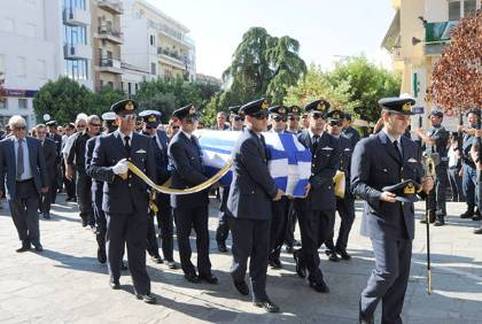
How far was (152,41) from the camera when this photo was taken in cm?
7962

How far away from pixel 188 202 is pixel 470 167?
5.99 meters

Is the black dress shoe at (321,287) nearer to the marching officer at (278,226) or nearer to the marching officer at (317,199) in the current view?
the marching officer at (317,199)

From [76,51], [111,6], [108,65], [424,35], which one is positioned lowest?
[424,35]

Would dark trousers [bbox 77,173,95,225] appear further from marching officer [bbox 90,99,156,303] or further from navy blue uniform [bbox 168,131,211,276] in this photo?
marching officer [bbox 90,99,156,303]

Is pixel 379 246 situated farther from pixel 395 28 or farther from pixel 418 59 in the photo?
pixel 395 28

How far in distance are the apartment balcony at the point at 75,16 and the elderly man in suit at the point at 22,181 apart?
139ft

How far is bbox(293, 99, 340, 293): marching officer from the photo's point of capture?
20.6 feet

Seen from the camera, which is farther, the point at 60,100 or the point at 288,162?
the point at 60,100

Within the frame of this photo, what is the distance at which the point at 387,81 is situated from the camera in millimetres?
40031

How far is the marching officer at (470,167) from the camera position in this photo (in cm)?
984

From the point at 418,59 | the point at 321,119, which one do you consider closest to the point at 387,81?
the point at 418,59

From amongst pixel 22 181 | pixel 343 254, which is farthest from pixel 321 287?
pixel 22 181

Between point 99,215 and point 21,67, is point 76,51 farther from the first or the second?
point 99,215

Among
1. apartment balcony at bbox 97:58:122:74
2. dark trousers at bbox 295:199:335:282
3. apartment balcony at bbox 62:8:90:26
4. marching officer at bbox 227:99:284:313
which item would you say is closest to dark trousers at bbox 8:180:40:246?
marching officer at bbox 227:99:284:313
